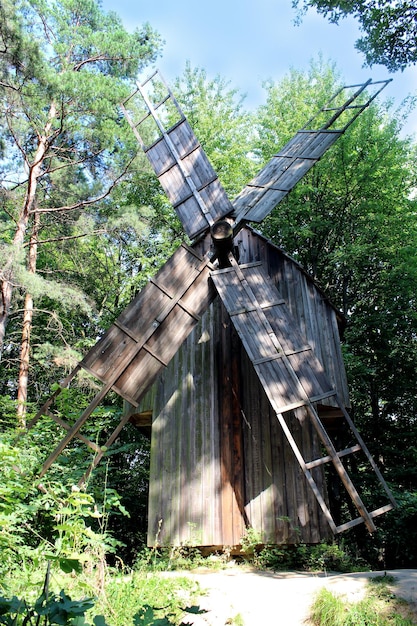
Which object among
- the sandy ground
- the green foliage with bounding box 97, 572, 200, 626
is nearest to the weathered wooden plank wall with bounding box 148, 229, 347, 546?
the sandy ground

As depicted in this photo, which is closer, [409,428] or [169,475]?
[169,475]

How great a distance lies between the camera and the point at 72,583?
12.2ft

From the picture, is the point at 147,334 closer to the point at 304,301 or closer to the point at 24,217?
the point at 304,301

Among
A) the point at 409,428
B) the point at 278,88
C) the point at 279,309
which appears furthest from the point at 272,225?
the point at 279,309

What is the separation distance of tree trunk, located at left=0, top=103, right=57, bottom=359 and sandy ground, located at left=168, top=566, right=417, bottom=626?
23.7 ft

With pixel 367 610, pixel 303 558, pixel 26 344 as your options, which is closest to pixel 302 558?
pixel 303 558

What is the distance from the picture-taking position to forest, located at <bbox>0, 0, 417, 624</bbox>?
35.7 ft

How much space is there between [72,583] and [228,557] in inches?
152

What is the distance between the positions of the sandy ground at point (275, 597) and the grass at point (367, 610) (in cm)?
9

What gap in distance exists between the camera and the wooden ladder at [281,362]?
19.8ft

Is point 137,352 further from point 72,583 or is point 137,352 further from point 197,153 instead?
point 197,153

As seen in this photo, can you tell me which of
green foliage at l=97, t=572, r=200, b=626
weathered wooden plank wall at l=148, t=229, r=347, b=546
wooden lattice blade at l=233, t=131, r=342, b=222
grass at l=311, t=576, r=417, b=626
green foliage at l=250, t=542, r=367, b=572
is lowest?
grass at l=311, t=576, r=417, b=626

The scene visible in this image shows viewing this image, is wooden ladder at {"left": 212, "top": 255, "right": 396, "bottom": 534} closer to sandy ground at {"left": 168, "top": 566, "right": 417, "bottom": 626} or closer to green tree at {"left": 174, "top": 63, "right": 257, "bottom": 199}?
sandy ground at {"left": 168, "top": 566, "right": 417, "bottom": 626}

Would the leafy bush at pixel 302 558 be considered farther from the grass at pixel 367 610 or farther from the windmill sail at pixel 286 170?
the windmill sail at pixel 286 170
